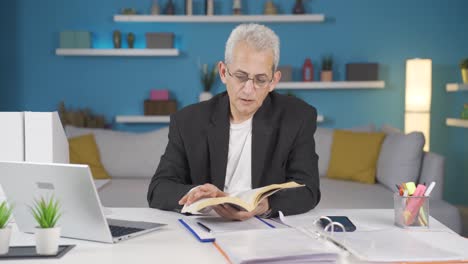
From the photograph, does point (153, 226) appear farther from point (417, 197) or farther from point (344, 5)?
point (344, 5)

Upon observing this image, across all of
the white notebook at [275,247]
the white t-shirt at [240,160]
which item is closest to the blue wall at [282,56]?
the white t-shirt at [240,160]

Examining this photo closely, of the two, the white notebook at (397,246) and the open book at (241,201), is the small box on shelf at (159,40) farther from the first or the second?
the white notebook at (397,246)

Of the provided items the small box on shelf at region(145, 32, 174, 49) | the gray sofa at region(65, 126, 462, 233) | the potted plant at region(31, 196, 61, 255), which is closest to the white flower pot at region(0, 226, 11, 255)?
the potted plant at region(31, 196, 61, 255)

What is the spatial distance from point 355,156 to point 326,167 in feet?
0.87

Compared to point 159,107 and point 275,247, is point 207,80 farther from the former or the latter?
point 275,247

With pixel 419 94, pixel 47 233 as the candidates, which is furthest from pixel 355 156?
pixel 47 233

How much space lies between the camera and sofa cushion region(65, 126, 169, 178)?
15.6 ft

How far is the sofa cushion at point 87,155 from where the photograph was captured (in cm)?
468

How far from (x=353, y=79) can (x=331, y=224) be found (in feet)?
14.6

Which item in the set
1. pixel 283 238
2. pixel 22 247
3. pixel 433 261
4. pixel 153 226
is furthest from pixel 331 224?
pixel 22 247

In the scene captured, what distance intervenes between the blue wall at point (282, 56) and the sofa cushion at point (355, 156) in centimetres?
134

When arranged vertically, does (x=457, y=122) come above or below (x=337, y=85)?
below

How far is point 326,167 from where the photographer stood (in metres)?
4.82

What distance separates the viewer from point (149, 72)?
6070 millimetres
